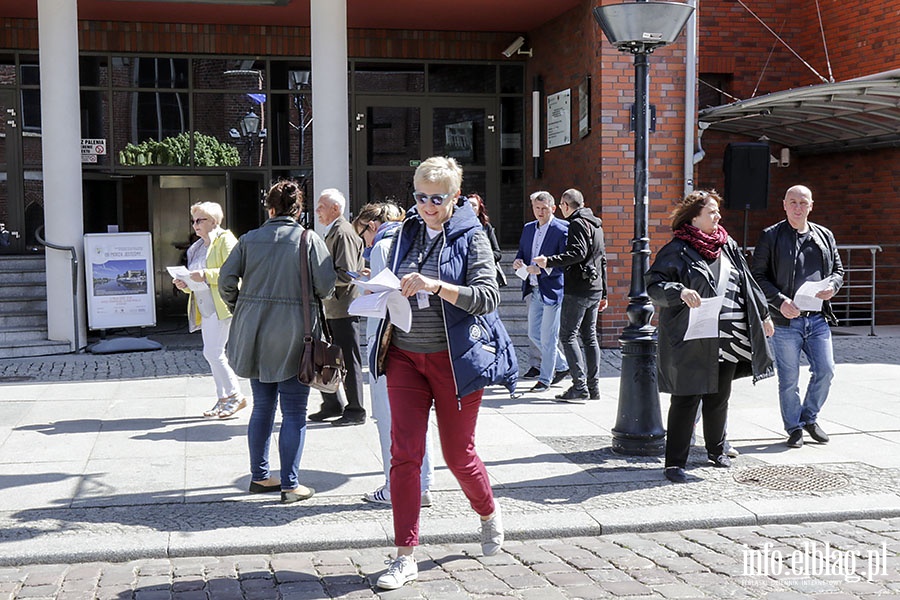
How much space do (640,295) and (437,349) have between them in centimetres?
296

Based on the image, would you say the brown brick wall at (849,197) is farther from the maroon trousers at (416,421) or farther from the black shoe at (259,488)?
the maroon trousers at (416,421)

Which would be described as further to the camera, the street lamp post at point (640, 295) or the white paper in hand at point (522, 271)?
the white paper in hand at point (522, 271)

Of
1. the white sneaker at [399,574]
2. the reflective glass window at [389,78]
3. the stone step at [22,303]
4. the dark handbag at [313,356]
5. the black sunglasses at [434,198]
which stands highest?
the reflective glass window at [389,78]

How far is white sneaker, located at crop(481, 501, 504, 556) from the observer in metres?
5.04

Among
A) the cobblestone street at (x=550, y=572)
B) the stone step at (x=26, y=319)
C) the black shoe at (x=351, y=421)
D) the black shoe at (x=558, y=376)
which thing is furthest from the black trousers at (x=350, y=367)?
the stone step at (x=26, y=319)

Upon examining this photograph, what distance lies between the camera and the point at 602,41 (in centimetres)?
1304

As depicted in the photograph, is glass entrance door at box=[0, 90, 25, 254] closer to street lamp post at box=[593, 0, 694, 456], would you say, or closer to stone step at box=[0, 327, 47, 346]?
stone step at box=[0, 327, 47, 346]

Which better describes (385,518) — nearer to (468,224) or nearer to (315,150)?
(468,224)

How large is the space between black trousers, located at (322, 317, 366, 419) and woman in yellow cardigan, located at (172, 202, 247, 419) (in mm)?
801

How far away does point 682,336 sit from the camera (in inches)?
255

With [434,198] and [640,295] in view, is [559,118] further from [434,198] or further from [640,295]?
[434,198]

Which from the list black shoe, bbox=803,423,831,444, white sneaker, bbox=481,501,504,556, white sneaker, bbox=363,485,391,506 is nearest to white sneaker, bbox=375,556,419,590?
white sneaker, bbox=481,501,504,556

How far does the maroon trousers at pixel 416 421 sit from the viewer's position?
4699mm

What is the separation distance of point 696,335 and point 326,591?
2.96m
